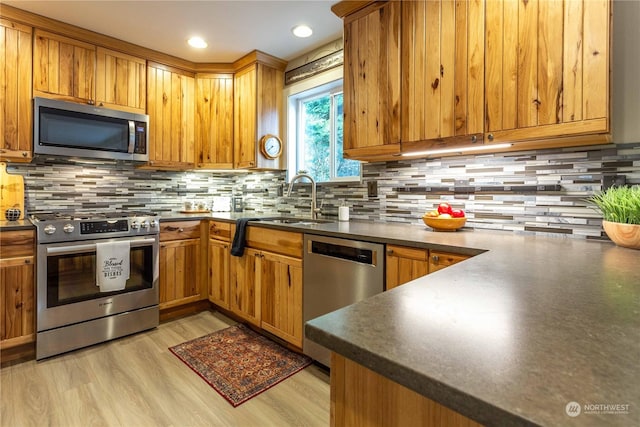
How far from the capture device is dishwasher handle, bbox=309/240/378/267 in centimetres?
175

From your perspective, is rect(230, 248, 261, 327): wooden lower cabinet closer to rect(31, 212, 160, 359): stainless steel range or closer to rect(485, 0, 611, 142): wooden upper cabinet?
rect(31, 212, 160, 359): stainless steel range

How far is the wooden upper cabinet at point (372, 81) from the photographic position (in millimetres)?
1998

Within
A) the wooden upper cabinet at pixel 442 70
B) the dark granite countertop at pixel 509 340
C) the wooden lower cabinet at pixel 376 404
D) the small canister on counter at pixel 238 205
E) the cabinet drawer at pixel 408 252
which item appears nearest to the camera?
the dark granite countertop at pixel 509 340

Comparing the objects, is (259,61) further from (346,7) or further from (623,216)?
(623,216)

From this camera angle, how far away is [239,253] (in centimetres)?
256

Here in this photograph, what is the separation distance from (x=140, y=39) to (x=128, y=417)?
2.86m

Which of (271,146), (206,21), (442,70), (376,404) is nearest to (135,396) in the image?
(376,404)

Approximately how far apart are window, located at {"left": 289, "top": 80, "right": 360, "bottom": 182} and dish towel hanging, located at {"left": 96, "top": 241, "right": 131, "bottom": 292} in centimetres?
165

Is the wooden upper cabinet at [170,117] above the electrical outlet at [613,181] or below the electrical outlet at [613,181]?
above

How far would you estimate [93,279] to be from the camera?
2.37 m

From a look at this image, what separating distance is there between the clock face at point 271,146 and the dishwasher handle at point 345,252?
1350 mm

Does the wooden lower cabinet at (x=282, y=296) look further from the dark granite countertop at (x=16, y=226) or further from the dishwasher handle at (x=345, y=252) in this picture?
the dark granite countertop at (x=16, y=226)

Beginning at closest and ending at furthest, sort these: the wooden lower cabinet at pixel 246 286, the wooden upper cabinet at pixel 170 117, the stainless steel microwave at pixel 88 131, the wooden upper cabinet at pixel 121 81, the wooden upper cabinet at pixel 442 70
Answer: the wooden upper cabinet at pixel 442 70 → the stainless steel microwave at pixel 88 131 → the wooden lower cabinet at pixel 246 286 → the wooden upper cabinet at pixel 121 81 → the wooden upper cabinet at pixel 170 117

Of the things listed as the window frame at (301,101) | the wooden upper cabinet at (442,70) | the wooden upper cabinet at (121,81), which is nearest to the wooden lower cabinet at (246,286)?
the window frame at (301,101)
